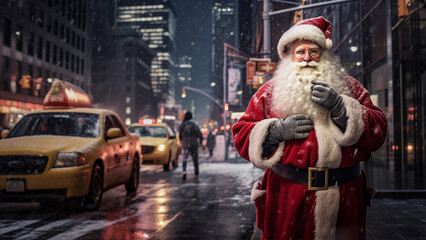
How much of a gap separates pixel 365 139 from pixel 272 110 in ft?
2.02

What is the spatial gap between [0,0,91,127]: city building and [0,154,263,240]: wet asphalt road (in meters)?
24.2

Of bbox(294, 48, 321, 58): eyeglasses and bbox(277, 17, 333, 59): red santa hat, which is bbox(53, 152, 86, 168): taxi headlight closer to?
bbox(277, 17, 333, 59): red santa hat

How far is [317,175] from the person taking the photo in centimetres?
267

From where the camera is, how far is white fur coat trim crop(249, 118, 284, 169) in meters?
2.79

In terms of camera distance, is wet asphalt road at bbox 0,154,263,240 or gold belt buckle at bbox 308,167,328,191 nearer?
gold belt buckle at bbox 308,167,328,191

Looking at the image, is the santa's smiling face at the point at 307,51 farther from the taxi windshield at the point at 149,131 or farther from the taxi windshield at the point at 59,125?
the taxi windshield at the point at 149,131

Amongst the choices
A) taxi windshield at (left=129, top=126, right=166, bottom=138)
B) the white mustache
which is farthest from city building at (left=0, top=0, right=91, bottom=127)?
the white mustache

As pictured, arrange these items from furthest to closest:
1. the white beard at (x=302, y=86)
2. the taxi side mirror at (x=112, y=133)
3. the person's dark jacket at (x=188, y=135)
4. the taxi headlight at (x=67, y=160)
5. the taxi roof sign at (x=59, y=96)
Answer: the person's dark jacket at (x=188, y=135), the taxi roof sign at (x=59, y=96), the taxi side mirror at (x=112, y=133), the taxi headlight at (x=67, y=160), the white beard at (x=302, y=86)

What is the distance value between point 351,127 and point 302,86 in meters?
0.40

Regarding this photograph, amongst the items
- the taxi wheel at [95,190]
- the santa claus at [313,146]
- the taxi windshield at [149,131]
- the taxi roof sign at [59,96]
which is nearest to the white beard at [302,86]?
the santa claus at [313,146]

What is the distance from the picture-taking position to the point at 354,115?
2678 millimetres

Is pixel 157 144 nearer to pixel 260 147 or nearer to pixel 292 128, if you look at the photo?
pixel 260 147

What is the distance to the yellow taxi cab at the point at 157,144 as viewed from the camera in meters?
15.7

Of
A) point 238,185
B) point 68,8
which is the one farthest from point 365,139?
point 68,8
